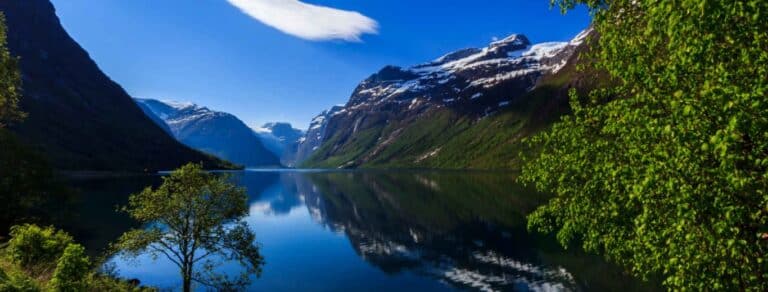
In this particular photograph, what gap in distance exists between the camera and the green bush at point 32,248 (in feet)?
95.9

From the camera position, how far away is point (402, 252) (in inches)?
2493

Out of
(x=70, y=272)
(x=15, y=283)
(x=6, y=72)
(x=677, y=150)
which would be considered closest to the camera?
(x=677, y=150)

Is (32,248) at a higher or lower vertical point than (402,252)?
higher

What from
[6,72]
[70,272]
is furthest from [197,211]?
[6,72]

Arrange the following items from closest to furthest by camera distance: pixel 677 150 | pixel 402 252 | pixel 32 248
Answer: pixel 677 150 → pixel 32 248 → pixel 402 252

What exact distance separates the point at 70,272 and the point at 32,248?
11208 mm

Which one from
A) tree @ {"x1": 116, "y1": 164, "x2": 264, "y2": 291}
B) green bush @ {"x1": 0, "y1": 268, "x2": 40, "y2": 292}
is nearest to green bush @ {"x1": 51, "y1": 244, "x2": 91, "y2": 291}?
green bush @ {"x1": 0, "y1": 268, "x2": 40, "y2": 292}

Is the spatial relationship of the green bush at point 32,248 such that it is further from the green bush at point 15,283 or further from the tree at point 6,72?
the green bush at point 15,283

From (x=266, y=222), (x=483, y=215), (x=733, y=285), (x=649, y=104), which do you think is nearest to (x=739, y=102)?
(x=649, y=104)

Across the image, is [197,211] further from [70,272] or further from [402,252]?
[402,252]

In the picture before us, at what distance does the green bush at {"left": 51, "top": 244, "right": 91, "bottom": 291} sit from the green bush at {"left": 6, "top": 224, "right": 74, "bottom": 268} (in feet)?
27.6

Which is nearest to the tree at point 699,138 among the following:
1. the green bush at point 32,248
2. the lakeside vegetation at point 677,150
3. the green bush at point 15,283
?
the lakeside vegetation at point 677,150

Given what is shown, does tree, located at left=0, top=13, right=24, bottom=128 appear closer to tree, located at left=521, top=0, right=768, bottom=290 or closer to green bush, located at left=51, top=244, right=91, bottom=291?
green bush, located at left=51, top=244, right=91, bottom=291

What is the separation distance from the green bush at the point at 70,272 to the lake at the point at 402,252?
2405 cm
